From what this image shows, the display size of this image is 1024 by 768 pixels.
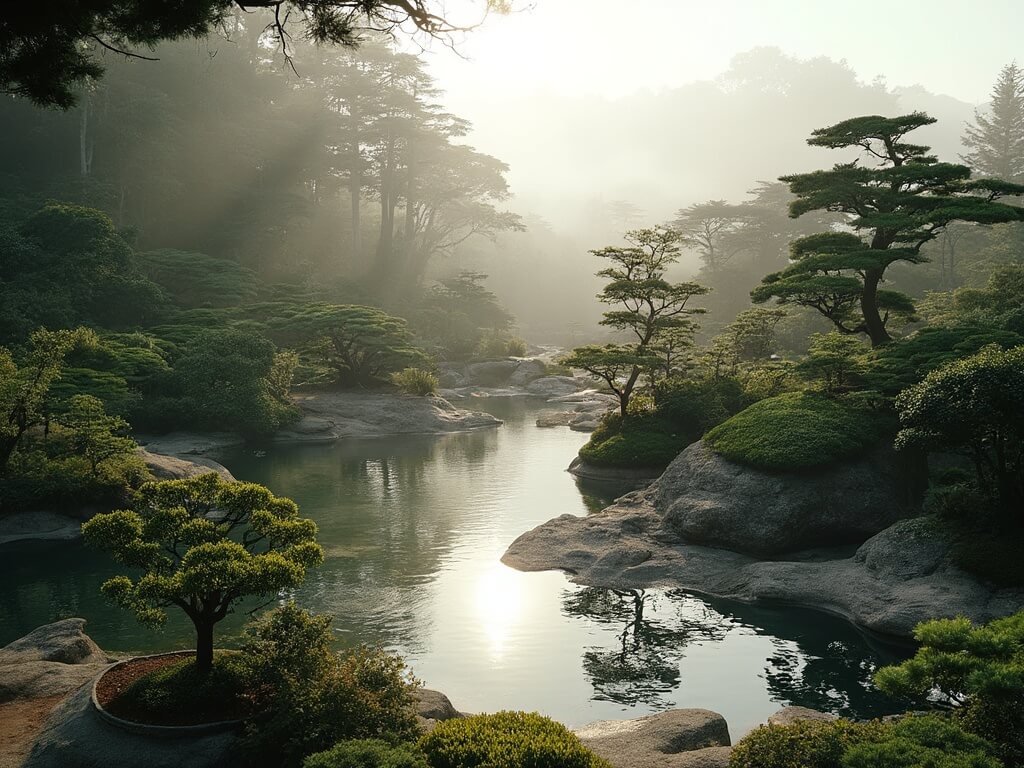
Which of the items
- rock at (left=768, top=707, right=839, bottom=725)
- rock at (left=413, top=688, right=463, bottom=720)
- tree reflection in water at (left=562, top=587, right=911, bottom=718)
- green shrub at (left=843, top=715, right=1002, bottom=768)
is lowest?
tree reflection in water at (left=562, top=587, right=911, bottom=718)

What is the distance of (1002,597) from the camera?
34.7 feet

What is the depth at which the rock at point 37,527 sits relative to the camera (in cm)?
1617

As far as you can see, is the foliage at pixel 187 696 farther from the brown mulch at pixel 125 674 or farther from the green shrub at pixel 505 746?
the green shrub at pixel 505 746

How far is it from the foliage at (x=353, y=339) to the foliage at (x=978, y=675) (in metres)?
28.5

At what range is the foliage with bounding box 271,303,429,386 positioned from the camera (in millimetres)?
→ 33594

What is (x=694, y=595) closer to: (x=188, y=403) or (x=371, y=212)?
(x=188, y=403)

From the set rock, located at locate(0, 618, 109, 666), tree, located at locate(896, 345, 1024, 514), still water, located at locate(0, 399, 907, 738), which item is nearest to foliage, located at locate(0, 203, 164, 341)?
still water, located at locate(0, 399, 907, 738)

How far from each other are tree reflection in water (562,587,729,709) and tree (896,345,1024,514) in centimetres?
426

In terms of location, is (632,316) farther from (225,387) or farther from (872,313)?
(225,387)

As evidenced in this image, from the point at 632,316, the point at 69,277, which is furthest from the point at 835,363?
the point at 69,277

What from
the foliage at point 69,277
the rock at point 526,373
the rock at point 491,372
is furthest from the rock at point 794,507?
the rock at point 491,372

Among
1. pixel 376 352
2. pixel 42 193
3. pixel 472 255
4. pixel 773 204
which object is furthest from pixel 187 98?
pixel 773 204

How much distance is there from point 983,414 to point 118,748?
1087cm

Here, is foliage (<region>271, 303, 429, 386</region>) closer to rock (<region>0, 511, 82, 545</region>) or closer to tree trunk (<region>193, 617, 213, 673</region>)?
rock (<region>0, 511, 82, 545</region>)
